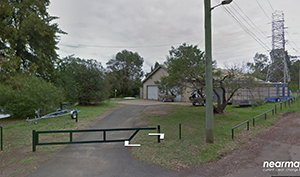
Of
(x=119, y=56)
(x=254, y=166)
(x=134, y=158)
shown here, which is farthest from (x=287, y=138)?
(x=119, y=56)

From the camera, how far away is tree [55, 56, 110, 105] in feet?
56.6

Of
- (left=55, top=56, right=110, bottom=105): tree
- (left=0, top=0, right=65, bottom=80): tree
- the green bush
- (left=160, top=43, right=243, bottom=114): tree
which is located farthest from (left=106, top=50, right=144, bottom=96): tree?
(left=160, top=43, right=243, bottom=114): tree

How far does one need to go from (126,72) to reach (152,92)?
499 inches

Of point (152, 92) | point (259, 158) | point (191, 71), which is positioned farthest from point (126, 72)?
point (259, 158)

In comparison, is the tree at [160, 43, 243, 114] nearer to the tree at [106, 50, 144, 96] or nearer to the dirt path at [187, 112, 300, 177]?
the dirt path at [187, 112, 300, 177]

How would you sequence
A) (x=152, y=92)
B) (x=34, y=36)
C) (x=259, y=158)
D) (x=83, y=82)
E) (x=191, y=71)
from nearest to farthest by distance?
(x=259, y=158), (x=191, y=71), (x=34, y=36), (x=83, y=82), (x=152, y=92)

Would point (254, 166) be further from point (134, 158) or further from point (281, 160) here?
point (134, 158)

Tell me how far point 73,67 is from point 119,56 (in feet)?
71.0

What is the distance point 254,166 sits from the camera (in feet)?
14.0

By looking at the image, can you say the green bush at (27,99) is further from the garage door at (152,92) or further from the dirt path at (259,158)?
the garage door at (152,92)

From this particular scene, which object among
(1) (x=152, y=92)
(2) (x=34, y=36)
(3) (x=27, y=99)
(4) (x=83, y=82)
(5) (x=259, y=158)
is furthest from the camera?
(1) (x=152, y=92)

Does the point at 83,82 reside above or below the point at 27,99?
above

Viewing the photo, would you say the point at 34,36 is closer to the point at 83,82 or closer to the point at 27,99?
the point at 83,82

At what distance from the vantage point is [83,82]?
17.9 meters
